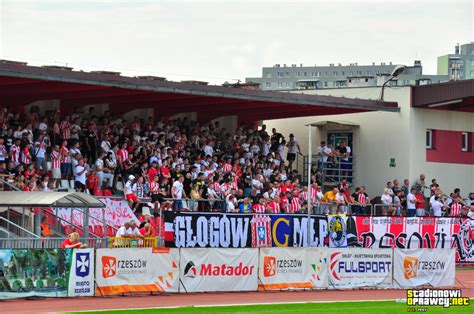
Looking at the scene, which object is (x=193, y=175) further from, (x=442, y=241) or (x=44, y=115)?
(x=442, y=241)

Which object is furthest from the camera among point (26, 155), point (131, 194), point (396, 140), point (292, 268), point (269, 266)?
point (396, 140)

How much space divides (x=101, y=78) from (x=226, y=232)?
7296mm

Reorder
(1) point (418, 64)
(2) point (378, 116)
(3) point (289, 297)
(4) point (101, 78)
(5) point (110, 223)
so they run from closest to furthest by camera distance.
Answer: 1. (3) point (289, 297)
2. (5) point (110, 223)
3. (4) point (101, 78)
4. (2) point (378, 116)
5. (1) point (418, 64)

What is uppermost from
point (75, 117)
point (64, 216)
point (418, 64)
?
point (418, 64)

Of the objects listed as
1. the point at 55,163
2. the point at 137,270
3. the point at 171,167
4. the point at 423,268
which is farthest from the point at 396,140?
the point at 137,270

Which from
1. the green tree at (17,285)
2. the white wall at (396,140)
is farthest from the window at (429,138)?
the green tree at (17,285)

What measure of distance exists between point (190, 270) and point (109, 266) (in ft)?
8.52

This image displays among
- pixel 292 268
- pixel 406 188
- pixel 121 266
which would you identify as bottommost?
pixel 292 268

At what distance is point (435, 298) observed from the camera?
28641 mm

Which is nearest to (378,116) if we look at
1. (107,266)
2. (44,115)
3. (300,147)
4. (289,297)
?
(300,147)

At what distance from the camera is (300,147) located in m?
52.9

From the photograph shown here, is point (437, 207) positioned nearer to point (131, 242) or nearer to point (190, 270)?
point (131, 242)

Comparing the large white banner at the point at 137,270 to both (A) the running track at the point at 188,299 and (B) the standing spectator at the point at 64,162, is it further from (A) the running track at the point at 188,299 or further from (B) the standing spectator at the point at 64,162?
(B) the standing spectator at the point at 64,162

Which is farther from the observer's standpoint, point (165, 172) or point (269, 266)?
point (165, 172)
